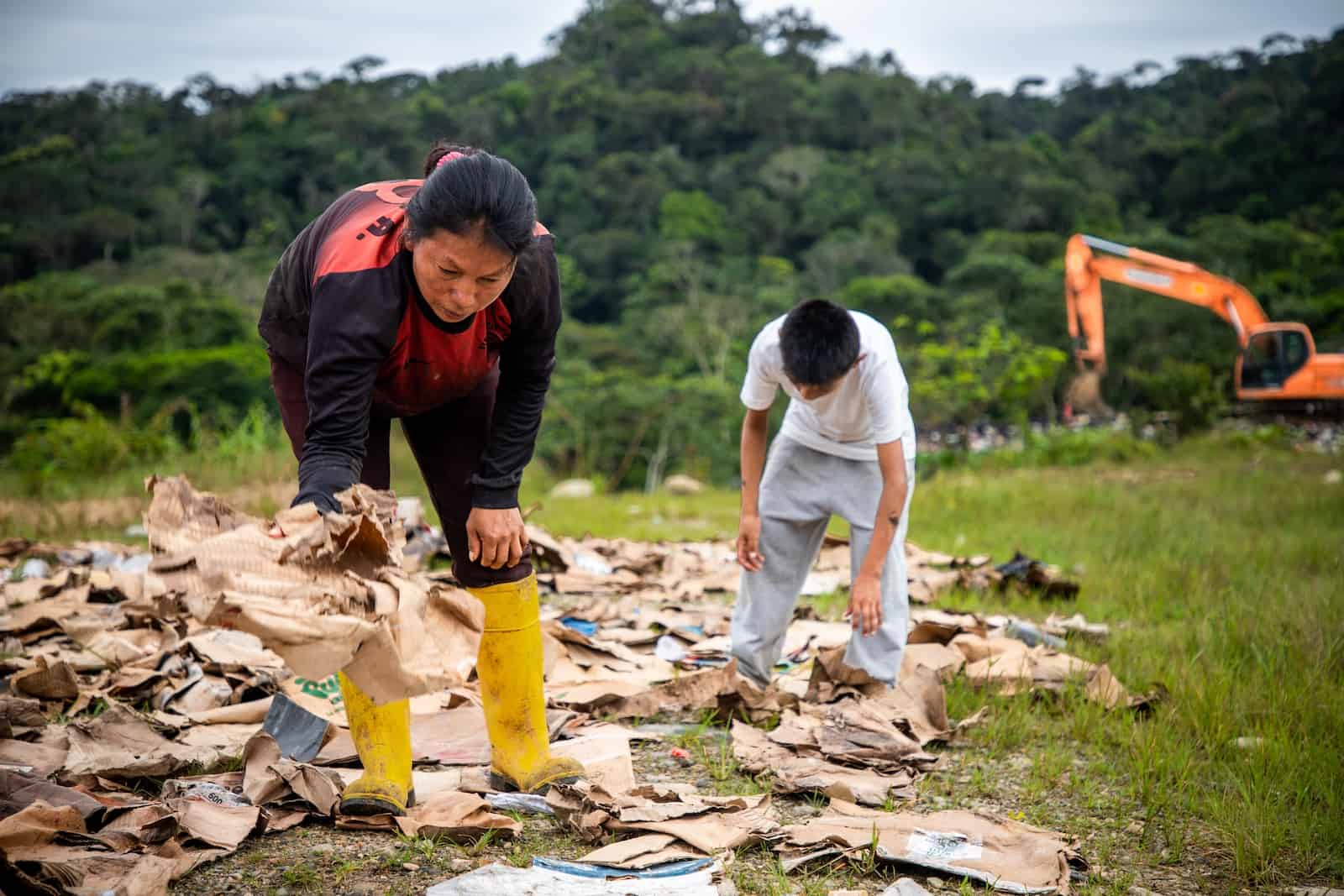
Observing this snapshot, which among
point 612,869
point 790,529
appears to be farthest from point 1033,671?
point 612,869

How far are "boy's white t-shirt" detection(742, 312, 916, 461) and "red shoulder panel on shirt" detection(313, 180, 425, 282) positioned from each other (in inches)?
60.2

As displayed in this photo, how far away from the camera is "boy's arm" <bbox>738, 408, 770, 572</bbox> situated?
395 cm

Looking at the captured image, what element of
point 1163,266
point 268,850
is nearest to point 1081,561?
point 268,850

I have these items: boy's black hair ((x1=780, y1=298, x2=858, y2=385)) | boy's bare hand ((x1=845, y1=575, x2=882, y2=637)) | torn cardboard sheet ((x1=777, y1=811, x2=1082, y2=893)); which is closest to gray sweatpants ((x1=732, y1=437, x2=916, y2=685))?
boy's bare hand ((x1=845, y1=575, x2=882, y2=637))

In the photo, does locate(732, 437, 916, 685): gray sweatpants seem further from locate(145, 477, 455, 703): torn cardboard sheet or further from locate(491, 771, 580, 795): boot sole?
locate(145, 477, 455, 703): torn cardboard sheet

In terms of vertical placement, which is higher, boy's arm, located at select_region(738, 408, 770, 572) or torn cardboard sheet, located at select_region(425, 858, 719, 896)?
boy's arm, located at select_region(738, 408, 770, 572)

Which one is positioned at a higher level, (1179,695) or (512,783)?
(512,783)

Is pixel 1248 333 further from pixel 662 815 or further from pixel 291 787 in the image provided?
pixel 291 787

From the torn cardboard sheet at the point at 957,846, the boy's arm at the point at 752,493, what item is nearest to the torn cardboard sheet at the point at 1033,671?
the boy's arm at the point at 752,493

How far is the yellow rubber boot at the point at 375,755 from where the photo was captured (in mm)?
2588

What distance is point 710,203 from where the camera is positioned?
1528 inches

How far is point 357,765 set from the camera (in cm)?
313

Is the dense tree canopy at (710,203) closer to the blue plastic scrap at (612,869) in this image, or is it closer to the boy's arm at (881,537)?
the boy's arm at (881,537)

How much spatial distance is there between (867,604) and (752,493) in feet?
1.89
